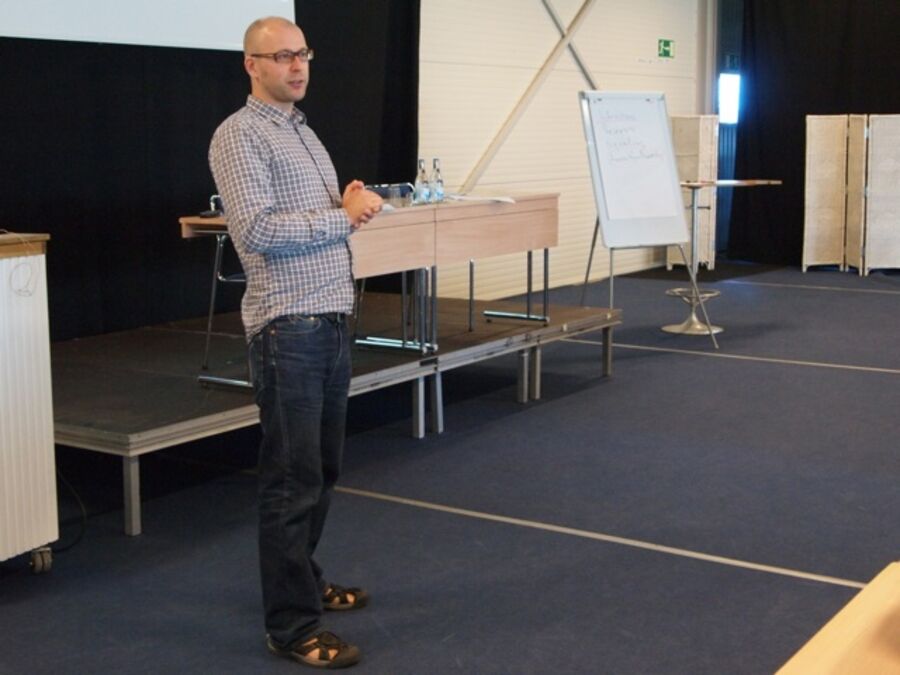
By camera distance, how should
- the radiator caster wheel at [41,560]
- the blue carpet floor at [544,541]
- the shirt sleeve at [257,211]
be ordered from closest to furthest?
the shirt sleeve at [257,211] < the blue carpet floor at [544,541] < the radiator caster wheel at [41,560]

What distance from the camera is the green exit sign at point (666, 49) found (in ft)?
34.8

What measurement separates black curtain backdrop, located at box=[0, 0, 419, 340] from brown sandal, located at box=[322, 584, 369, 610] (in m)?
2.65

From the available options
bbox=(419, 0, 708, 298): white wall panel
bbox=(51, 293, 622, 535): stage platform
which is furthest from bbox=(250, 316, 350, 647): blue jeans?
bbox=(419, 0, 708, 298): white wall panel

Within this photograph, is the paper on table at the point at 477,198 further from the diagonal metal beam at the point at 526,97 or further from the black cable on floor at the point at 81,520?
the diagonal metal beam at the point at 526,97

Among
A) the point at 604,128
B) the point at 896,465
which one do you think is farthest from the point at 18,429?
the point at 604,128

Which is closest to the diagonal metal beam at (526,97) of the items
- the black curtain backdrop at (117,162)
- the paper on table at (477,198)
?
the black curtain backdrop at (117,162)

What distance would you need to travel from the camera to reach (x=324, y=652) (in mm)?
2793

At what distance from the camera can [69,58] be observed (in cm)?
528

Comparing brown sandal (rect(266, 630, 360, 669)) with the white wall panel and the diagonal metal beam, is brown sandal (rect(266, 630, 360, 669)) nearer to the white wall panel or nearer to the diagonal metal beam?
the white wall panel

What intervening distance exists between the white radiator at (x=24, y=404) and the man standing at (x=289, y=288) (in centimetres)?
74

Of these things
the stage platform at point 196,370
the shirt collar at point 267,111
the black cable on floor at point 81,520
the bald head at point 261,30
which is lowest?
the black cable on floor at point 81,520

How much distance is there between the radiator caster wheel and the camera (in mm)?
3410

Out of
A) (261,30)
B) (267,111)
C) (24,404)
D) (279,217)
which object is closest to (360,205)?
(279,217)

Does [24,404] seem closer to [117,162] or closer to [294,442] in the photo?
[294,442]
